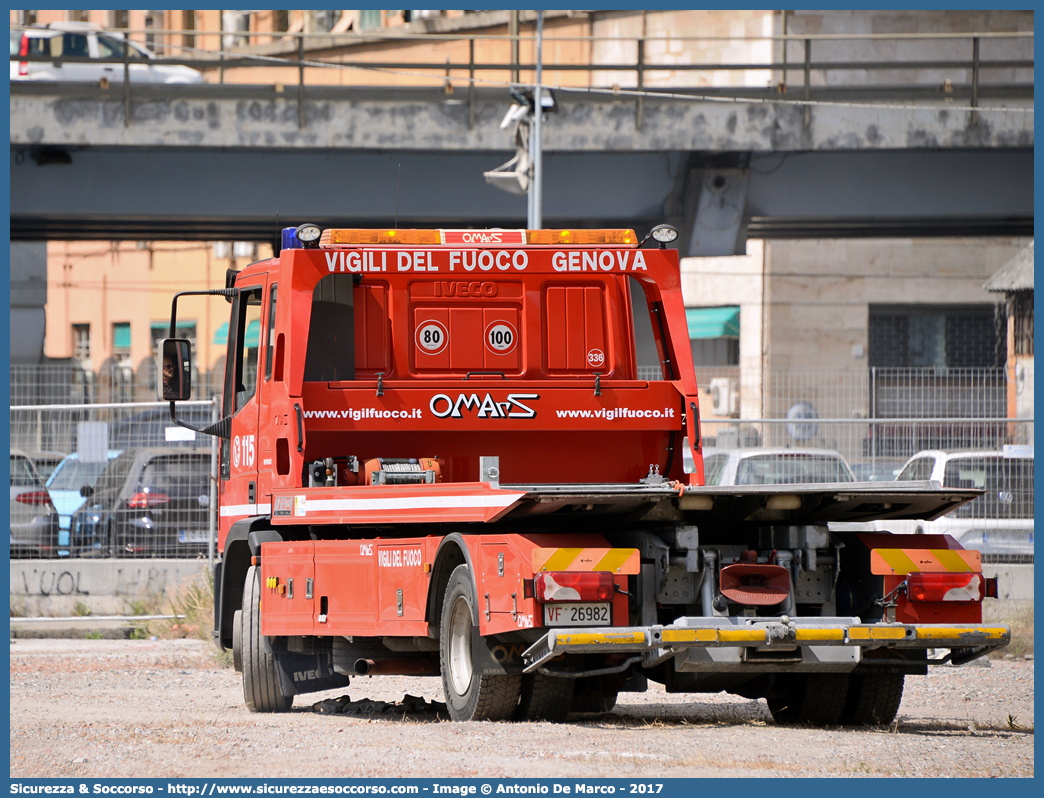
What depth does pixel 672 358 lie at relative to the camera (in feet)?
33.4

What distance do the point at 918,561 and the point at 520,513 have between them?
6.72 ft

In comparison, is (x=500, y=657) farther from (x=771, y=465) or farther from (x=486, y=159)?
(x=486, y=159)

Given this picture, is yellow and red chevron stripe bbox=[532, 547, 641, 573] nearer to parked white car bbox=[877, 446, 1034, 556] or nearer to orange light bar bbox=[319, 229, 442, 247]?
orange light bar bbox=[319, 229, 442, 247]

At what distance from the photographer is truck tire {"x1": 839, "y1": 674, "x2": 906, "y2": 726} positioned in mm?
8570

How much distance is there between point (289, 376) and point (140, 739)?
2658mm

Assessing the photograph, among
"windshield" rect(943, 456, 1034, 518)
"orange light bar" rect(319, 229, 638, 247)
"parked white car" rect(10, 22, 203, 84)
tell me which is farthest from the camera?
"parked white car" rect(10, 22, 203, 84)

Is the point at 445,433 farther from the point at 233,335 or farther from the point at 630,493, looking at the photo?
the point at 630,493

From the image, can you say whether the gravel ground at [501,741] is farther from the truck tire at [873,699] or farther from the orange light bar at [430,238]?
the orange light bar at [430,238]

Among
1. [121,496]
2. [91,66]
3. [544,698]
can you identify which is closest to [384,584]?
[544,698]

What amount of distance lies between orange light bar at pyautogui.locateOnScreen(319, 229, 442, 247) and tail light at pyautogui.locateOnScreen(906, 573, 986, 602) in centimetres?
396

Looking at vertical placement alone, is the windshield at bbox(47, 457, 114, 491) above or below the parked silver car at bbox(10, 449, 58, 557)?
above

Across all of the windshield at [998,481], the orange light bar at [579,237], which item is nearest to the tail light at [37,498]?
the orange light bar at [579,237]

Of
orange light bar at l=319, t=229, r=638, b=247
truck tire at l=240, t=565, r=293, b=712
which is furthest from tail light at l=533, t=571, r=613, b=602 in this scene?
orange light bar at l=319, t=229, r=638, b=247

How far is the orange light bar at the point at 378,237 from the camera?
999 centimetres
